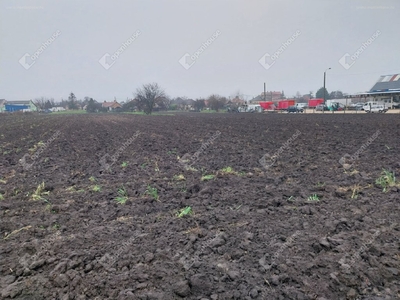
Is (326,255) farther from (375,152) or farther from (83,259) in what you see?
A: (375,152)

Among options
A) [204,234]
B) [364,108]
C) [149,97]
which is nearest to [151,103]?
[149,97]

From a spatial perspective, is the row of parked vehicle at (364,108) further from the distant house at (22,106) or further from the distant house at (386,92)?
the distant house at (22,106)

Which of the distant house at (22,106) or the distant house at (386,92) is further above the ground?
the distant house at (22,106)

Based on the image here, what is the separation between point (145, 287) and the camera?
270 centimetres

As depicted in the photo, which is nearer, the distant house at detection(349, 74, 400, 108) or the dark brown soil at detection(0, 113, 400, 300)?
the dark brown soil at detection(0, 113, 400, 300)

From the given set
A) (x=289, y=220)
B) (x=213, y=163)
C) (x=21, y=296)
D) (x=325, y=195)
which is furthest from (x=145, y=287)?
(x=213, y=163)

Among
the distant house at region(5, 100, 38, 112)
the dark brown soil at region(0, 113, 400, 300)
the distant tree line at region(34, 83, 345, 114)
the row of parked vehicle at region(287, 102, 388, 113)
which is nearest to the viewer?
the dark brown soil at region(0, 113, 400, 300)

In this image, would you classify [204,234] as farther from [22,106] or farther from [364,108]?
[22,106]

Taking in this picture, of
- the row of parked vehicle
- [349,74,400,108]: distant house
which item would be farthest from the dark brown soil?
[349,74,400,108]: distant house

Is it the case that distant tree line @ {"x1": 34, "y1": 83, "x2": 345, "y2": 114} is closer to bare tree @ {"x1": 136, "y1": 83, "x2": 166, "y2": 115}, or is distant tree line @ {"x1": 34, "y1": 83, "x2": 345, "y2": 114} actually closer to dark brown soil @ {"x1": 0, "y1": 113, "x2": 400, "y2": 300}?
bare tree @ {"x1": 136, "y1": 83, "x2": 166, "y2": 115}

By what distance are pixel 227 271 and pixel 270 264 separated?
0.50m

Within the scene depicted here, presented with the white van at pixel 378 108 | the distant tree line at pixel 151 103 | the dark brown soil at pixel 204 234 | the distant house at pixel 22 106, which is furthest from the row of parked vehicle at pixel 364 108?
the distant house at pixel 22 106

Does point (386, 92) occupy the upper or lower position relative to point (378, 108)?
upper

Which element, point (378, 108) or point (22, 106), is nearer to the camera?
point (378, 108)
